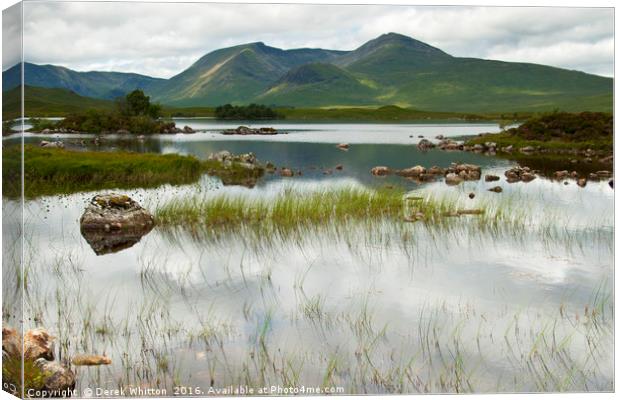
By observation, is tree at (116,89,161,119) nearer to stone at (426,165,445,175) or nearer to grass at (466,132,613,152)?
grass at (466,132,613,152)

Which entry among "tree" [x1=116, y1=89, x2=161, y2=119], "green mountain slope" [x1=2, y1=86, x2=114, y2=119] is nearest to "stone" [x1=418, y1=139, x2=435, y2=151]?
"tree" [x1=116, y1=89, x2=161, y2=119]

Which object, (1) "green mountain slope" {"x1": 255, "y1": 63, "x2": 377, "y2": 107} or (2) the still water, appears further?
(1) "green mountain slope" {"x1": 255, "y1": 63, "x2": 377, "y2": 107}

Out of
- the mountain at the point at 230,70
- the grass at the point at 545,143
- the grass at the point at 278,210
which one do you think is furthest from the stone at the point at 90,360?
the grass at the point at 545,143

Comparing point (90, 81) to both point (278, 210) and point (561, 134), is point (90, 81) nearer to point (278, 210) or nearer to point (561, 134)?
point (278, 210)

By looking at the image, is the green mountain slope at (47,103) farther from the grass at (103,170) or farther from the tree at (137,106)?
the grass at (103,170)

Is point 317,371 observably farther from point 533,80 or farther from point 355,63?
point 533,80

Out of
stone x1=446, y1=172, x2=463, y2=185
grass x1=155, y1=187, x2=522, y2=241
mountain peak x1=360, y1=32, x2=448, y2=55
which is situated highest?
mountain peak x1=360, y1=32, x2=448, y2=55

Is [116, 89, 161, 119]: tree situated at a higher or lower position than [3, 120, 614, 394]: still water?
higher

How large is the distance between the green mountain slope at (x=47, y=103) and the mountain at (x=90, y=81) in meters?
0.11

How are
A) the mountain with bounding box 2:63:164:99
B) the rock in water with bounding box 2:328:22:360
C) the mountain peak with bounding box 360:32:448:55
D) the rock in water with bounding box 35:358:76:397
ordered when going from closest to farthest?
the rock in water with bounding box 2:328:22:360
the rock in water with bounding box 35:358:76:397
the mountain with bounding box 2:63:164:99
the mountain peak with bounding box 360:32:448:55

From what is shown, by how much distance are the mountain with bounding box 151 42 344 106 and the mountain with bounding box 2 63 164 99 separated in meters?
0.43

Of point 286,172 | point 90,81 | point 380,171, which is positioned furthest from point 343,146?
point 90,81

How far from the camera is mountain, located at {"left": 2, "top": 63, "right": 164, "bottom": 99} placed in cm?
838

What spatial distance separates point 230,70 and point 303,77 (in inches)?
69.0
